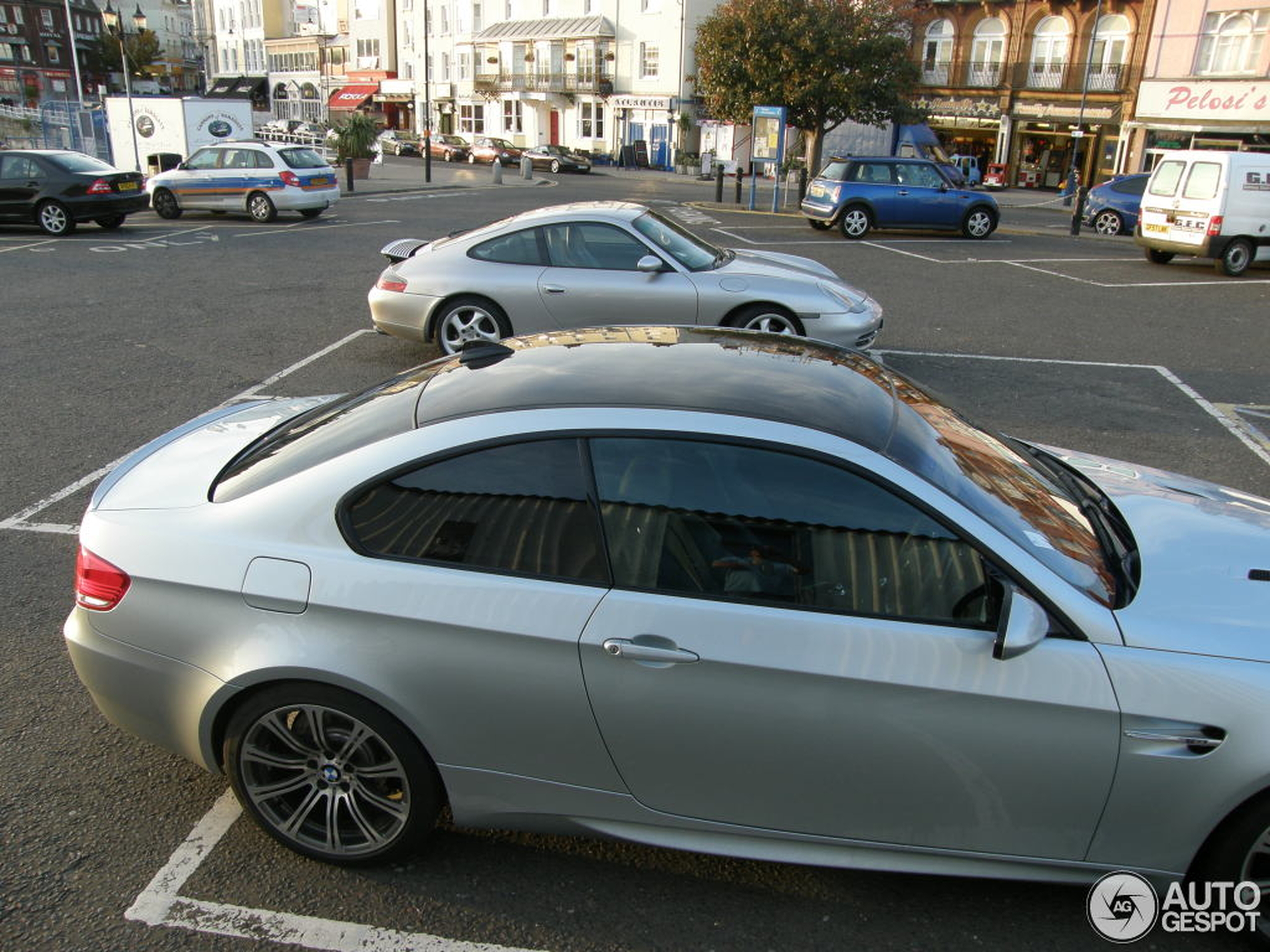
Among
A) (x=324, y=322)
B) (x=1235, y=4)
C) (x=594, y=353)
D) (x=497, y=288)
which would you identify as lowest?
(x=324, y=322)

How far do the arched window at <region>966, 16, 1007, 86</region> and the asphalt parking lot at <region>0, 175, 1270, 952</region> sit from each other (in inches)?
1176

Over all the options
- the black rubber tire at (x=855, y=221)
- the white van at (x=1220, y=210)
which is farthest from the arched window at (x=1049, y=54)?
the white van at (x=1220, y=210)

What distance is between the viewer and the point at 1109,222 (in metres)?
22.5

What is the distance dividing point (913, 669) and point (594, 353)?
1.49 metres

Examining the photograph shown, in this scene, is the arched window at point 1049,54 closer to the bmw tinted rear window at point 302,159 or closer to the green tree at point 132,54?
the bmw tinted rear window at point 302,159

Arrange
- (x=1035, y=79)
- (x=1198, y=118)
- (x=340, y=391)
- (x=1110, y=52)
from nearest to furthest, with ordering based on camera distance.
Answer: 1. (x=340, y=391)
2. (x=1198, y=118)
3. (x=1110, y=52)
4. (x=1035, y=79)

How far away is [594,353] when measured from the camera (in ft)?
10.8

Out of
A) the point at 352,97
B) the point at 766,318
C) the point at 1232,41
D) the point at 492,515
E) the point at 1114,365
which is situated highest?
the point at 1232,41

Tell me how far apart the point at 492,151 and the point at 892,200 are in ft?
101

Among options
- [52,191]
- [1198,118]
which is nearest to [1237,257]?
[52,191]

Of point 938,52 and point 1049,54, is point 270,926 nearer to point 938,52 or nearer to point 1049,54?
point 1049,54

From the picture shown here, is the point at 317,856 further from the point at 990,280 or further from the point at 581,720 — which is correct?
the point at 990,280

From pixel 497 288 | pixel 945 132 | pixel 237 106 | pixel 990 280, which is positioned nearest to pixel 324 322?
pixel 497 288

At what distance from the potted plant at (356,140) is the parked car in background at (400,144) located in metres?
22.0
